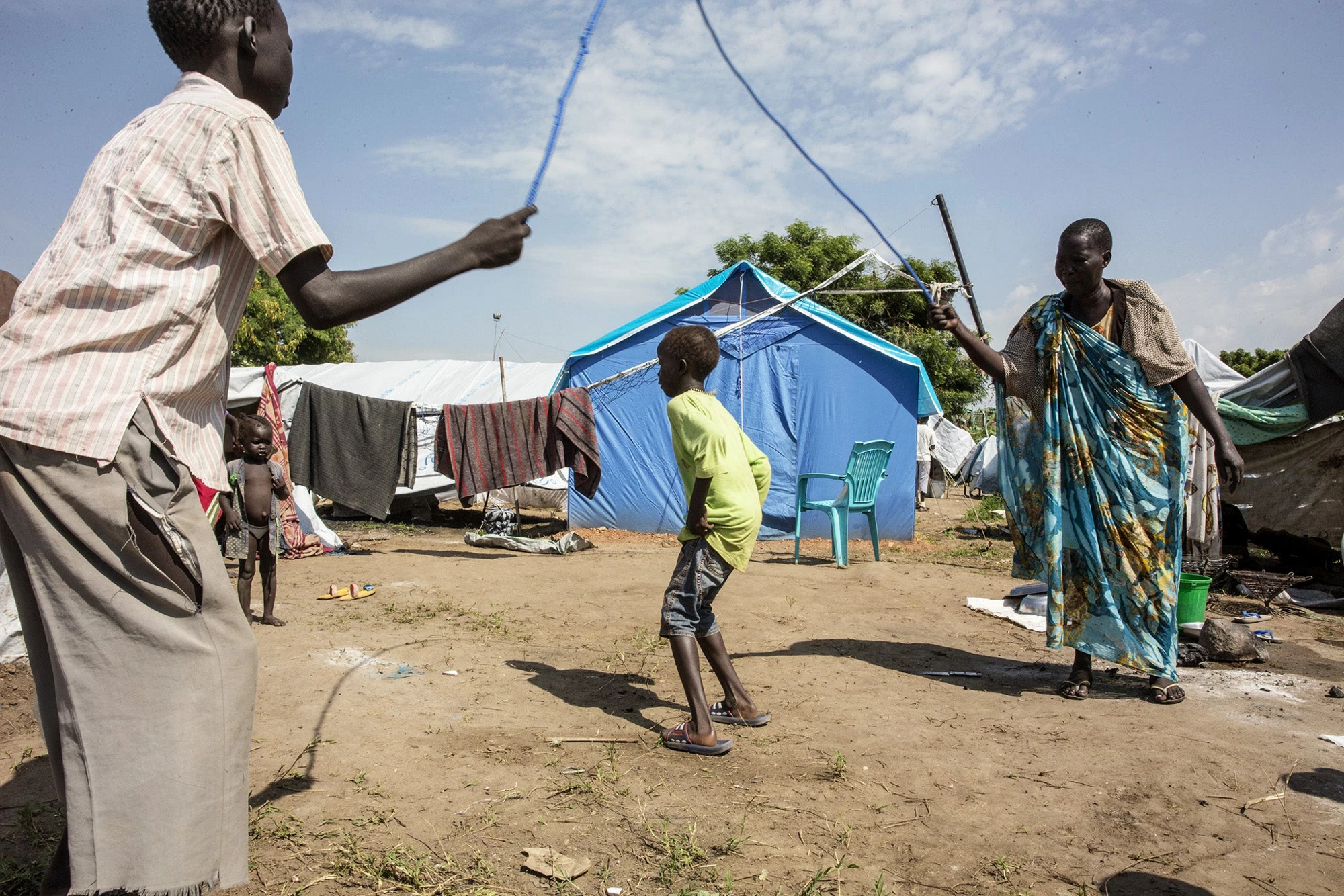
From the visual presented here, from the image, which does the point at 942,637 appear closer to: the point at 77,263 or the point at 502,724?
the point at 502,724

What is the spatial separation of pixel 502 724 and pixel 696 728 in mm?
835

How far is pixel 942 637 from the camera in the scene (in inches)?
219

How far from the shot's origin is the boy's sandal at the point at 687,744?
Answer: 3.22 meters

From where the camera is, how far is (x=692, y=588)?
3.36 meters

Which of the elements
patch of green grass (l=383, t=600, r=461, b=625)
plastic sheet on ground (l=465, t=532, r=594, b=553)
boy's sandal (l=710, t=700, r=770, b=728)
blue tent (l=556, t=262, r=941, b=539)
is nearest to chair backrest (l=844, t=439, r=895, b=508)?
blue tent (l=556, t=262, r=941, b=539)

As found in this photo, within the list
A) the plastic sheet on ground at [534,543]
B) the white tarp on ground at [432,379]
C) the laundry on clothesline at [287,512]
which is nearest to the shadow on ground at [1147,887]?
the plastic sheet on ground at [534,543]

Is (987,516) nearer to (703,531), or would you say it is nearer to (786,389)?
(786,389)

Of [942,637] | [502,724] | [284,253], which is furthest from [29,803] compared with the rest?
[942,637]

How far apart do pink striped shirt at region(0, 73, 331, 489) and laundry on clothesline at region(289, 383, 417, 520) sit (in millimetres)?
8716

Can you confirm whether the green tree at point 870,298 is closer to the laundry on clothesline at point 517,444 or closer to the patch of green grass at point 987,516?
the patch of green grass at point 987,516

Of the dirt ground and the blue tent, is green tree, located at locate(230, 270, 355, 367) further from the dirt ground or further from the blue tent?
the dirt ground

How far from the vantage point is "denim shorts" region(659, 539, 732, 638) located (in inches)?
132

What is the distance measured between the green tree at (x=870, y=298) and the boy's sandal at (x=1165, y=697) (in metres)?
18.7

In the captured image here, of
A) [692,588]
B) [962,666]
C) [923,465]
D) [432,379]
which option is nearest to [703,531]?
[692,588]
